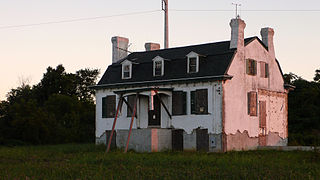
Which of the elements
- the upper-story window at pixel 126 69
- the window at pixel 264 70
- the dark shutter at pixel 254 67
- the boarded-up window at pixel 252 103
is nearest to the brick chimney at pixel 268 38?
the window at pixel 264 70

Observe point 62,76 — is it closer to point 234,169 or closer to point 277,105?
point 277,105

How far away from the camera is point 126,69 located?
39.4 meters

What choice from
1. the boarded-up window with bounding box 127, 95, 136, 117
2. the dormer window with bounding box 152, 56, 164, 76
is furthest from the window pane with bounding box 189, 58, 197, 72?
the boarded-up window with bounding box 127, 95, 136, 117

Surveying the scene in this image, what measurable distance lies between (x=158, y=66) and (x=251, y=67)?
6.67 m

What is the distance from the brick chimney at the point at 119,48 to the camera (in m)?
42.6

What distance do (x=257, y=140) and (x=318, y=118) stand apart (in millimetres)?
14293

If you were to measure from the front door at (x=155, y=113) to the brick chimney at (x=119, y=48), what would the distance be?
737cm

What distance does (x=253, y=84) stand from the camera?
3588cm

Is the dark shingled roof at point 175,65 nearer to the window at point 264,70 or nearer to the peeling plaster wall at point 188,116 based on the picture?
the peeling plaster wall at point 188,116

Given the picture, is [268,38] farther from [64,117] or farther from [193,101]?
[64,117]

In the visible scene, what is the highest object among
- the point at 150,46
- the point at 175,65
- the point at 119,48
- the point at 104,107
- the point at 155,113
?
the point at 150,46

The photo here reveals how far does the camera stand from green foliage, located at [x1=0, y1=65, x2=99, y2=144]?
47781mm

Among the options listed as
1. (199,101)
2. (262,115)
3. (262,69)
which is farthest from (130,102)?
(262,69)

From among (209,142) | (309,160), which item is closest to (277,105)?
(209,142)
